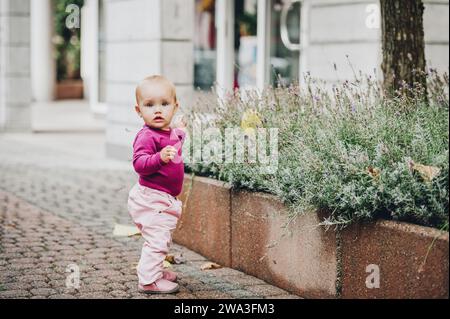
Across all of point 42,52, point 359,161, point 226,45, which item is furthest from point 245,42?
point 42,52

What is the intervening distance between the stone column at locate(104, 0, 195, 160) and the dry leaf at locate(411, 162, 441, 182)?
658cm

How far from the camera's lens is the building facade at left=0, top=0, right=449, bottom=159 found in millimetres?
9781

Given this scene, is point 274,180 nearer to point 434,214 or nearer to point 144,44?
point 434,214

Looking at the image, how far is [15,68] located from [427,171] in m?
12.8

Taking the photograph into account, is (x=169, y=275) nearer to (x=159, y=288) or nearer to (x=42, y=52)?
(x=159, y=288)

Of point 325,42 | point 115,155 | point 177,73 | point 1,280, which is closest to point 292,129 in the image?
point 1,280

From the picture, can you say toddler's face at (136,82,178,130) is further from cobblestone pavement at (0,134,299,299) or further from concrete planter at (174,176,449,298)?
cobblestone pavement at (0,134,299,299)

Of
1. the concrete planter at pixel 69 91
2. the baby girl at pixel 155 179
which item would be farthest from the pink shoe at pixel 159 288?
the concrete planter at pixel 69 91

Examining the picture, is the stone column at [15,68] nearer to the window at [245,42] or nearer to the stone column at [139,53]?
the stone column at [139,53]

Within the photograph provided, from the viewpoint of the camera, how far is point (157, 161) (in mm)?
4812

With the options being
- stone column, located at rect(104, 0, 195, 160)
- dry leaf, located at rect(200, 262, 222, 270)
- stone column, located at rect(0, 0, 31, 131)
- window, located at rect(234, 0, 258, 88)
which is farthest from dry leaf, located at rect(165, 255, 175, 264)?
stone column, located at rect(0, 0, 31, 131)

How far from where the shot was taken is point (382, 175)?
450cm

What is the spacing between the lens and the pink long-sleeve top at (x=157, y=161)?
192 inches

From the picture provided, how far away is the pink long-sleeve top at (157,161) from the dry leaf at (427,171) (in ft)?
4.61
